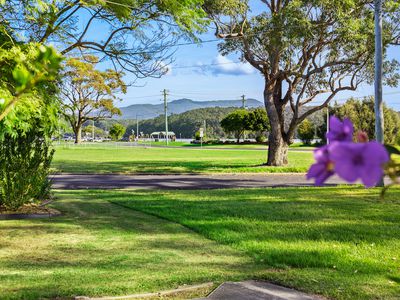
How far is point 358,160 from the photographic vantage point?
0.57m

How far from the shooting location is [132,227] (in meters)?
7.98

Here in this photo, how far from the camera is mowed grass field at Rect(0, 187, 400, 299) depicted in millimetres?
4805

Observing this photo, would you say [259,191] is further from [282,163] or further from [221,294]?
[282,163]

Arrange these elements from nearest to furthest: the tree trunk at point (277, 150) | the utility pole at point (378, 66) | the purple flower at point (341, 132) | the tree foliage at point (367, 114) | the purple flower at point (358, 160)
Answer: the purple flower at point (358, 160) → the purple flower at point (341, 132) → the utility pole at point (378, 66) → the tree trunk at point (277, 150) → the tree foliage at point (367, 114)

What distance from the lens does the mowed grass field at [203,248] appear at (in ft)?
15.8

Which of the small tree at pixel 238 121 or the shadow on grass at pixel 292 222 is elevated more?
the small tree at pixel 238 121

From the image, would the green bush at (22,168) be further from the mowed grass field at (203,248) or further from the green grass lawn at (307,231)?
the green grass lawn at (307,231)

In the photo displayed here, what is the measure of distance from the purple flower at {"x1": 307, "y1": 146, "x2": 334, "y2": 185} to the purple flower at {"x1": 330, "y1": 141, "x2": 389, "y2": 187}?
0.14 feet

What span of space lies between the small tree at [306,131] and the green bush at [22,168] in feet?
195

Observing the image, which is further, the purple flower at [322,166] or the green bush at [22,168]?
the green bush at [22,168]

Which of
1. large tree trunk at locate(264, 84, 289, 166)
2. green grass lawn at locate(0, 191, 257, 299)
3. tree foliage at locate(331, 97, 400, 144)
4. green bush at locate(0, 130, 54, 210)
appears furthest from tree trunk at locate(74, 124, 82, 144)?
green grass lawn at locate(0, 191, 257, 299)

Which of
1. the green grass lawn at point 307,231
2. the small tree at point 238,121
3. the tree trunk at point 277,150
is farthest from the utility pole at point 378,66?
the small tree at point 238,121

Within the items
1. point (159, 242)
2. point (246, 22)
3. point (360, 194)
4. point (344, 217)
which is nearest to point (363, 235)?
point (344, 217)

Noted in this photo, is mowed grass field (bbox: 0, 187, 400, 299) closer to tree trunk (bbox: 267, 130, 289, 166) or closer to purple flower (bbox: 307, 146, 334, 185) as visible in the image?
purple flower (bbox: 307, 146, 334, 185)
